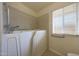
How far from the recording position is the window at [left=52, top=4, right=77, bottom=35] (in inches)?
52.9

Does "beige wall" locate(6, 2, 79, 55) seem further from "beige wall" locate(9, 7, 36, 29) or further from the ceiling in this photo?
the ceiling

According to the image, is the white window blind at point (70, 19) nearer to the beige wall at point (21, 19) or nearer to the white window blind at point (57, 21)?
the white window blind at point (57, 21)

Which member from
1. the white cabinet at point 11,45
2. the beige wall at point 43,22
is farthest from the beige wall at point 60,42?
the white cabinet at point 11,45

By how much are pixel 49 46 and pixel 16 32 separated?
17.2 inches

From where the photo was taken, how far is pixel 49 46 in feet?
4.50

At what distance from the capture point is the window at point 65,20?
4.41 feet

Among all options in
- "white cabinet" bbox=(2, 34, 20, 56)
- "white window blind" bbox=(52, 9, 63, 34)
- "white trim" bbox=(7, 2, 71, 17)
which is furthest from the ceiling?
"white cabinet" bbox=(2, 34, 20, 56)

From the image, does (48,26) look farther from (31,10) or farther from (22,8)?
(22,8)

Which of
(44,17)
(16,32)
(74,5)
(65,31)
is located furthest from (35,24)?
(74,5)

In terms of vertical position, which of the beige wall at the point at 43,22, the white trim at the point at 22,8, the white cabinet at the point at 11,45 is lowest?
the white cabinet at the point at 11,45

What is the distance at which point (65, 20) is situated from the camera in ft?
4.47

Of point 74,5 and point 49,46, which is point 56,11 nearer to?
point 74,5

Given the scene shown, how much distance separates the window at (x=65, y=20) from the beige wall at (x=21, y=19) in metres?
0.27

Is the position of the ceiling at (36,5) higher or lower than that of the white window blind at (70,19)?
higher
